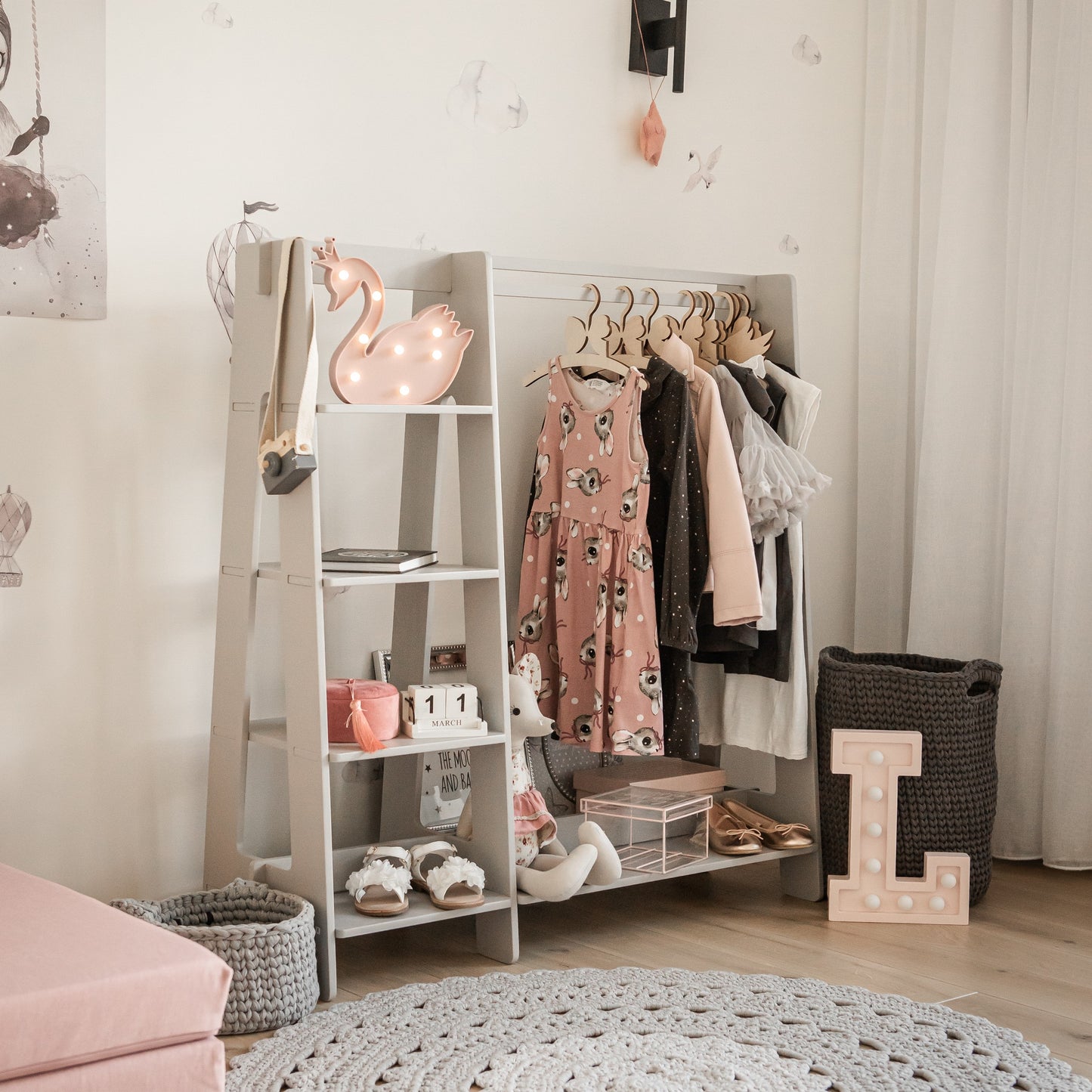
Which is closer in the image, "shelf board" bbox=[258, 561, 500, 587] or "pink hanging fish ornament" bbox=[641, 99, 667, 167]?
"shelf board" bbox=[258, 561, 500, 587]

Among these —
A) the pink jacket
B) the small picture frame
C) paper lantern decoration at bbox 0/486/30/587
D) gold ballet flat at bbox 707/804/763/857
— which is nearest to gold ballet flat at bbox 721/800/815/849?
gold ballet flat at bbox 707/804/763/857

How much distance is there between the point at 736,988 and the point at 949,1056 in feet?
1.27

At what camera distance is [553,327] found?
9.76ft

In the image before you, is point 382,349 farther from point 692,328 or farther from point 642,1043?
point 642,1043

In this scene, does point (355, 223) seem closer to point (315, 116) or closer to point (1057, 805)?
point (315, 116)

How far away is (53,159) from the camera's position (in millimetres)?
2338

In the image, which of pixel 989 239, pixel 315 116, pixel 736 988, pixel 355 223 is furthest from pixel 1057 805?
pixel 315 116

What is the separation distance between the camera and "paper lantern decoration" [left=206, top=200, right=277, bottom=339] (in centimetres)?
252

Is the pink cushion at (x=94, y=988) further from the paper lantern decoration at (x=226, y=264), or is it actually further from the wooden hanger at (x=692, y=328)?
the wooden hanger at (x=692, y=328)

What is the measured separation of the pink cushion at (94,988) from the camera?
1500 millimetres

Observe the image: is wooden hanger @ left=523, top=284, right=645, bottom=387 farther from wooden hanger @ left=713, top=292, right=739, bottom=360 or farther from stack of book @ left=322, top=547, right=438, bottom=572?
stack of book @ left=322, top=547, right=438, bottom=572

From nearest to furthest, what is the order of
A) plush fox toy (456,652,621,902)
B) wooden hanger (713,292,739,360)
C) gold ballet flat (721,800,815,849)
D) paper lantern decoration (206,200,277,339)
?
plush fox toy (456,652,621,902) → paper lantern decoration (206,200,277,339) → gold ballet flat (721,800,815,849) → wooden hanger (713,292,739,360)

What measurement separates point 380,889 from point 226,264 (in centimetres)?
121

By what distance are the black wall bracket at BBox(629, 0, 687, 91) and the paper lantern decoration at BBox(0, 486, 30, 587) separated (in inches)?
66.3
